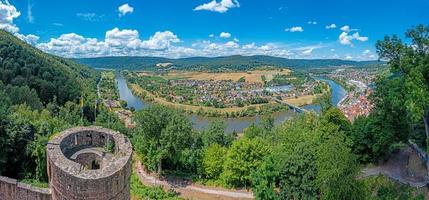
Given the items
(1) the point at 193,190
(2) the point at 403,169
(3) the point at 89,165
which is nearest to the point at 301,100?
(2) the point at 403,169

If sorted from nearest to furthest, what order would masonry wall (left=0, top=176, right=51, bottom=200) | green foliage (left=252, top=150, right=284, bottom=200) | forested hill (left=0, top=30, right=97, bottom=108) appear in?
masonry wall (left=0, top=176, right=51, bottom=200) → green foliage (left=252, top=150, right=284, bottom=200) → forested hill (left=0, top=30, right=97, bottom=108)

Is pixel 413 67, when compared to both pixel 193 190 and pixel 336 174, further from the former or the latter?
pixel 193 190

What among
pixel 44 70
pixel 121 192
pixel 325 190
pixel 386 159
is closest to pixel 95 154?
pixel 121 192

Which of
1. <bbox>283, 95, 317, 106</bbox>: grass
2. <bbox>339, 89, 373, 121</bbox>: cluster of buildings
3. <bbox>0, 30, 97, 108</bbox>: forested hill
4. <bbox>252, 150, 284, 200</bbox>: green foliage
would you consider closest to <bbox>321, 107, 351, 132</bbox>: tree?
<bbox>252, 150, 284, 200</bbox>: green foliage


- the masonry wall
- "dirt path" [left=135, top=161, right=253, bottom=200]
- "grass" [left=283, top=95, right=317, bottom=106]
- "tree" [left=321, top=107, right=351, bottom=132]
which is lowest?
"grass" [left=283, top=95, right=317, bottom=106]

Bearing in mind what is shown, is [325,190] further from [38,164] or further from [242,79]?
[242,79]

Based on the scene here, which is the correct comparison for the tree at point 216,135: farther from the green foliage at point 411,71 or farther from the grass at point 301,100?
the grass at point 301,100

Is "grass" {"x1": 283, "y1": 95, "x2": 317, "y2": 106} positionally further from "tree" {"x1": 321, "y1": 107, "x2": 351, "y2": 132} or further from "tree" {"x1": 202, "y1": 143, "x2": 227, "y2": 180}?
"tree" {"x1": 202, "y1": 143, "x2": 227, "y2": 180}
